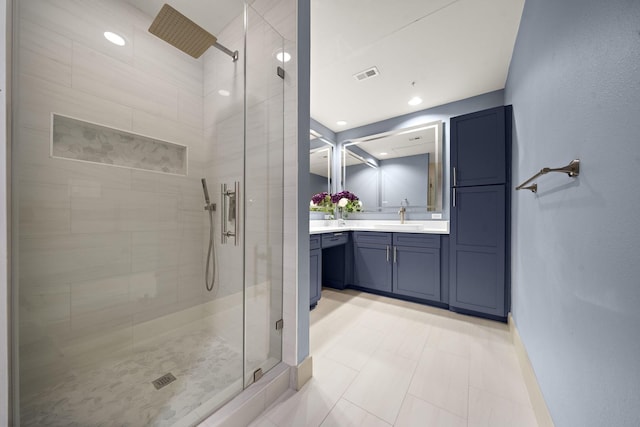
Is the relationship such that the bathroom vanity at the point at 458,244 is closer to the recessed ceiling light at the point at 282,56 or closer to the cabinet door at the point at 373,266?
the cabinet door at the point at 373,266

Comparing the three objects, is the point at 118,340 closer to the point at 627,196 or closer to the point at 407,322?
the point at 407,322

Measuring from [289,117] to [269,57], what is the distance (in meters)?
0.40

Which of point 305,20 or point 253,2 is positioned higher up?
A: point 253,2

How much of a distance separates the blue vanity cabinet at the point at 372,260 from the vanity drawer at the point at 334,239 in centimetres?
15

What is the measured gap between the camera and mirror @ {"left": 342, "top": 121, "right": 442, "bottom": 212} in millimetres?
3057

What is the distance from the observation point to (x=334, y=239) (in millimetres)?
2650

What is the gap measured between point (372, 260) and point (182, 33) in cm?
272

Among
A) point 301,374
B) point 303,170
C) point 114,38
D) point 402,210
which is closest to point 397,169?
point 402,210

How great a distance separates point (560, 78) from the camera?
0.95 meters

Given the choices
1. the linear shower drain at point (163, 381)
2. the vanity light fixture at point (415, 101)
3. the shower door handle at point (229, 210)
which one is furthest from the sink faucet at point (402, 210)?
the linear shower drain at point (163, 381)

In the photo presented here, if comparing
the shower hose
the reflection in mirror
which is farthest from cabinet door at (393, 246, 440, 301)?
the shower hose

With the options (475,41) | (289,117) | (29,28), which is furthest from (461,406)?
(29,28)

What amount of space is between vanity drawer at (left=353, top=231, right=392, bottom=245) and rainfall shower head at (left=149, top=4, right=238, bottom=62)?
2.20m

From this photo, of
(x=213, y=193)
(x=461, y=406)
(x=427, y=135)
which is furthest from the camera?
(x=427, y=135)
